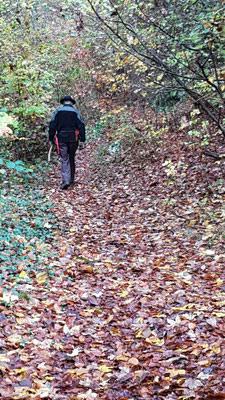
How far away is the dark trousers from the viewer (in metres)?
10.1

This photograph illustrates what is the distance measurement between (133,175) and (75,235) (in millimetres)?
4348

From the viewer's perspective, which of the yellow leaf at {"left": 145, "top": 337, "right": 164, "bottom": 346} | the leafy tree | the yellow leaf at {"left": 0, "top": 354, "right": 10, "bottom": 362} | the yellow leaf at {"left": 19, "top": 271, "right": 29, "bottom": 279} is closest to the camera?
the yellow leaf at {"left": 0, "top": 354, "right": 10, "bottom": 362}

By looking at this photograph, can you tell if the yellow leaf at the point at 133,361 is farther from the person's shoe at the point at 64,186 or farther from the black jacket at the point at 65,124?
the black jacket at the point at 65,124

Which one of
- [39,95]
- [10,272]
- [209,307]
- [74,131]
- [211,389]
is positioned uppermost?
[39,95]

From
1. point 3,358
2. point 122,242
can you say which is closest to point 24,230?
point 122,242

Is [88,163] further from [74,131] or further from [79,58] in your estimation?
[79,58]

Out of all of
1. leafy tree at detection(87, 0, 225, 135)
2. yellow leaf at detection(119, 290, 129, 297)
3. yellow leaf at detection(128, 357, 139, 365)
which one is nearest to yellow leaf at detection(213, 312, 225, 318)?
yellow leaf at detection(128, 357, 139, 365)

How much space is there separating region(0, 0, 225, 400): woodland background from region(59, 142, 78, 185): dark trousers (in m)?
0.46

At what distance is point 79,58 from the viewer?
16422mm

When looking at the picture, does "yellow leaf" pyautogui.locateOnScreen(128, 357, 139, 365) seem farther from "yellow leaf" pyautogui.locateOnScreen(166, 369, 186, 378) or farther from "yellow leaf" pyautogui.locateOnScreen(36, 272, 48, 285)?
"yellow leaf" pyautogui.locateOnScreen(36, 272, 48, 285)

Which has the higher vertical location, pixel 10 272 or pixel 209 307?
pixel 10 272

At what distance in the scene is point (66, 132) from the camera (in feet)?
32.8

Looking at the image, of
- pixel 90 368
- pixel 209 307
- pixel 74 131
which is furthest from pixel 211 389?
pixel 74 131

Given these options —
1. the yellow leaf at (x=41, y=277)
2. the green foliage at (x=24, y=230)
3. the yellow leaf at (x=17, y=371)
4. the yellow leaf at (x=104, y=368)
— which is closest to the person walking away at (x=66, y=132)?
the green foliage at (x=24, y=230)
